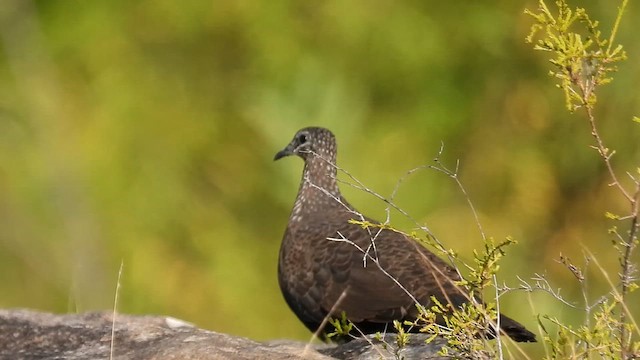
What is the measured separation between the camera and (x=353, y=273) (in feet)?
21.4

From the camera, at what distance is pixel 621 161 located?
9.57 meters

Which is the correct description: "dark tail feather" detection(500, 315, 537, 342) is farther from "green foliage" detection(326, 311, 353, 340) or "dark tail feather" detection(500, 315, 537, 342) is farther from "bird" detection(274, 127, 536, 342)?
"green foliage" detection(326, 311, 353, 340)

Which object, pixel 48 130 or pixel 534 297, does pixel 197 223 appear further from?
pixel 534 297

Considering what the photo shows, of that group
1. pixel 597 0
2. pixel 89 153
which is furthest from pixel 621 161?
pixel 89 153

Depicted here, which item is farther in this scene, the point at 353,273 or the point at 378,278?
the point at 353,273

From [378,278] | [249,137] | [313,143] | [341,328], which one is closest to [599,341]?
[341,328]

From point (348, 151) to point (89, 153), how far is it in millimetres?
1841

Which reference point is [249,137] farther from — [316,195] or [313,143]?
[316,195]

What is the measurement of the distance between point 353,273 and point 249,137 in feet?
11.6

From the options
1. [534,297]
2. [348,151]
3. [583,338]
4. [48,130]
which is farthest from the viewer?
[48,130]

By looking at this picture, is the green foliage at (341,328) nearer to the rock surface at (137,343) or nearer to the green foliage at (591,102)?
the rock surface at (137,343)

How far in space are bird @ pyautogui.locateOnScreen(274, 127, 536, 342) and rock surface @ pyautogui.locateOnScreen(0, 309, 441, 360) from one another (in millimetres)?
657

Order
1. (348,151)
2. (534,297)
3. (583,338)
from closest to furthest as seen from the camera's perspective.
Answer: (583,338) < (534,297) < (348,151)

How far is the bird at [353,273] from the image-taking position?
245 inches
